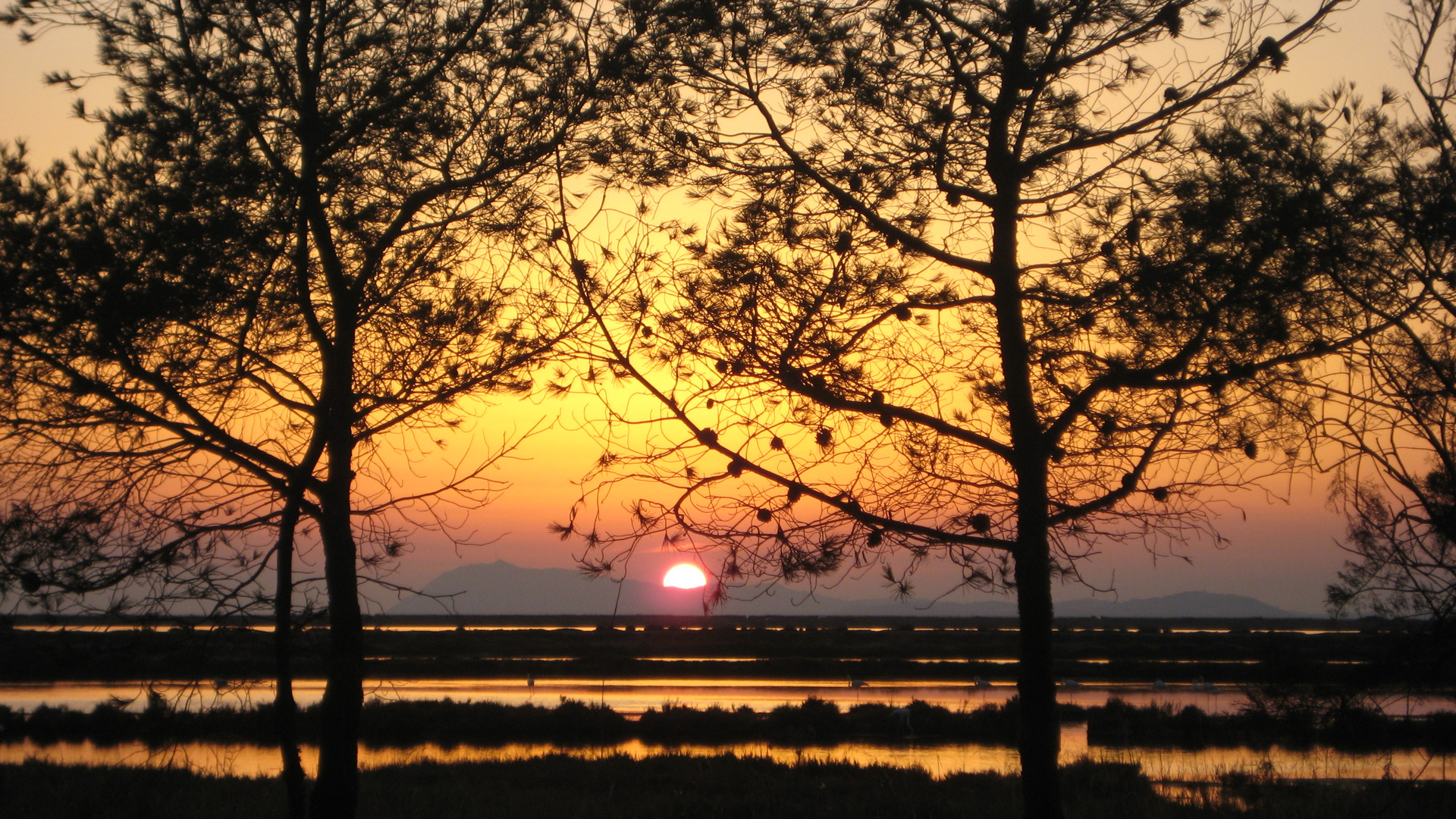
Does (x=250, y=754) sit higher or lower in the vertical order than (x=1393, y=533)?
lower

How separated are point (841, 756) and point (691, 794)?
237 inches

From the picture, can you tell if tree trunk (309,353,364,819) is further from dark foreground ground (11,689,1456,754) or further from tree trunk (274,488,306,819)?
dark foreground ground (11,689,1456,754)

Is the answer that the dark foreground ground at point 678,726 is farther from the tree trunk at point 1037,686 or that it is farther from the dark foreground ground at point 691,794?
the tree trunk at point 1037,686

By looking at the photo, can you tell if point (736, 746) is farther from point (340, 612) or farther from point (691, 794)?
point (340, 612)

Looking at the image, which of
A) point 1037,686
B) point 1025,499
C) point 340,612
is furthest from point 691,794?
point 1025,499

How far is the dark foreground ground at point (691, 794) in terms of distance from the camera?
1027cm

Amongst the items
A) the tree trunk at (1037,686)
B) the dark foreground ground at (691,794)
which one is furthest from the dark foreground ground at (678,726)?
the tree trunk at (1037,686)

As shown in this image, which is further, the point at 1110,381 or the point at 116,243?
the point at 116,243

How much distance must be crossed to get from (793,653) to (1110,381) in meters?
44.0

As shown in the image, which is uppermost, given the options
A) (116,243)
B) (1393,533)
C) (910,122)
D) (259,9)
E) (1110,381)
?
(259,9)

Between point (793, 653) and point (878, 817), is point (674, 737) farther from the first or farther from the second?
point (793, 653)

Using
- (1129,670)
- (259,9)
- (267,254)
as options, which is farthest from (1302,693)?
(1129,670)

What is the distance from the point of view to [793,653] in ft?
156

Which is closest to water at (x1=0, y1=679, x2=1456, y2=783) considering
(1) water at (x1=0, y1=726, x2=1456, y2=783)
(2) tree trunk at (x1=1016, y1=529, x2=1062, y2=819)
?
(1) water at (x1=0, y1=726, x2=1456, y2=783)
